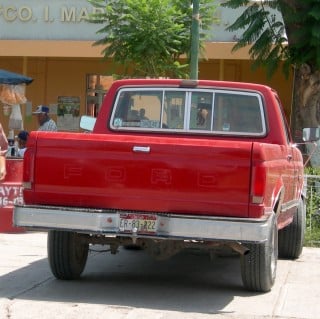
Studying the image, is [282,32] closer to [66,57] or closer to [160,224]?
[66,57]

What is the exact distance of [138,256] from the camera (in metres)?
9.34

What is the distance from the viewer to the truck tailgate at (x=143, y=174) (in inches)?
246

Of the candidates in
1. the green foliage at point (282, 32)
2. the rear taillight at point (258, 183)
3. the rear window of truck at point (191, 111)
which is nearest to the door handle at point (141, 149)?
the rear taillight at point (258, 183)

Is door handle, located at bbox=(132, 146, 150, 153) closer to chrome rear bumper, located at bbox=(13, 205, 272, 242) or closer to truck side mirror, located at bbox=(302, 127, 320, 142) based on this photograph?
chrome rear bumper, located at bbox=(13, 205, 272, 242)

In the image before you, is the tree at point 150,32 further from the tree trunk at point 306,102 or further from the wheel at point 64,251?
the wheel at point 64,251

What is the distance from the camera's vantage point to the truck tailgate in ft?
20.5

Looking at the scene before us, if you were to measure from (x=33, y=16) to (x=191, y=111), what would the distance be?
1131 cm

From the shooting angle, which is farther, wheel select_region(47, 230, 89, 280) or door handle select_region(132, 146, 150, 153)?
wheel select_region(47, 230, 89, 280)

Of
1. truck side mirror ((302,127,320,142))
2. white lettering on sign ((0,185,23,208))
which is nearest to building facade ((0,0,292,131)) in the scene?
white lettering on sign ((0,185,23,208))

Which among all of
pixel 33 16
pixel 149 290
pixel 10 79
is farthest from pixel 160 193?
pixel 33 16

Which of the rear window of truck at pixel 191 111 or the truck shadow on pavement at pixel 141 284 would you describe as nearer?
the truck shadow on pavement at pixel 141 284

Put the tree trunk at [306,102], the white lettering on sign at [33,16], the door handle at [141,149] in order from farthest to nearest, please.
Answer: the white lettering on sign at [33,16] → the tree trunk at [306,102] → the door handle at [141,149]

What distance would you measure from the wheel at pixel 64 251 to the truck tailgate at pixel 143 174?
0.75m

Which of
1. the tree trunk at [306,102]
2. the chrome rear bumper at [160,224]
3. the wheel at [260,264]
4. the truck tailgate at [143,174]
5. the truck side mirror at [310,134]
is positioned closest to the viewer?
the chrome rear bumper at [160,224]
